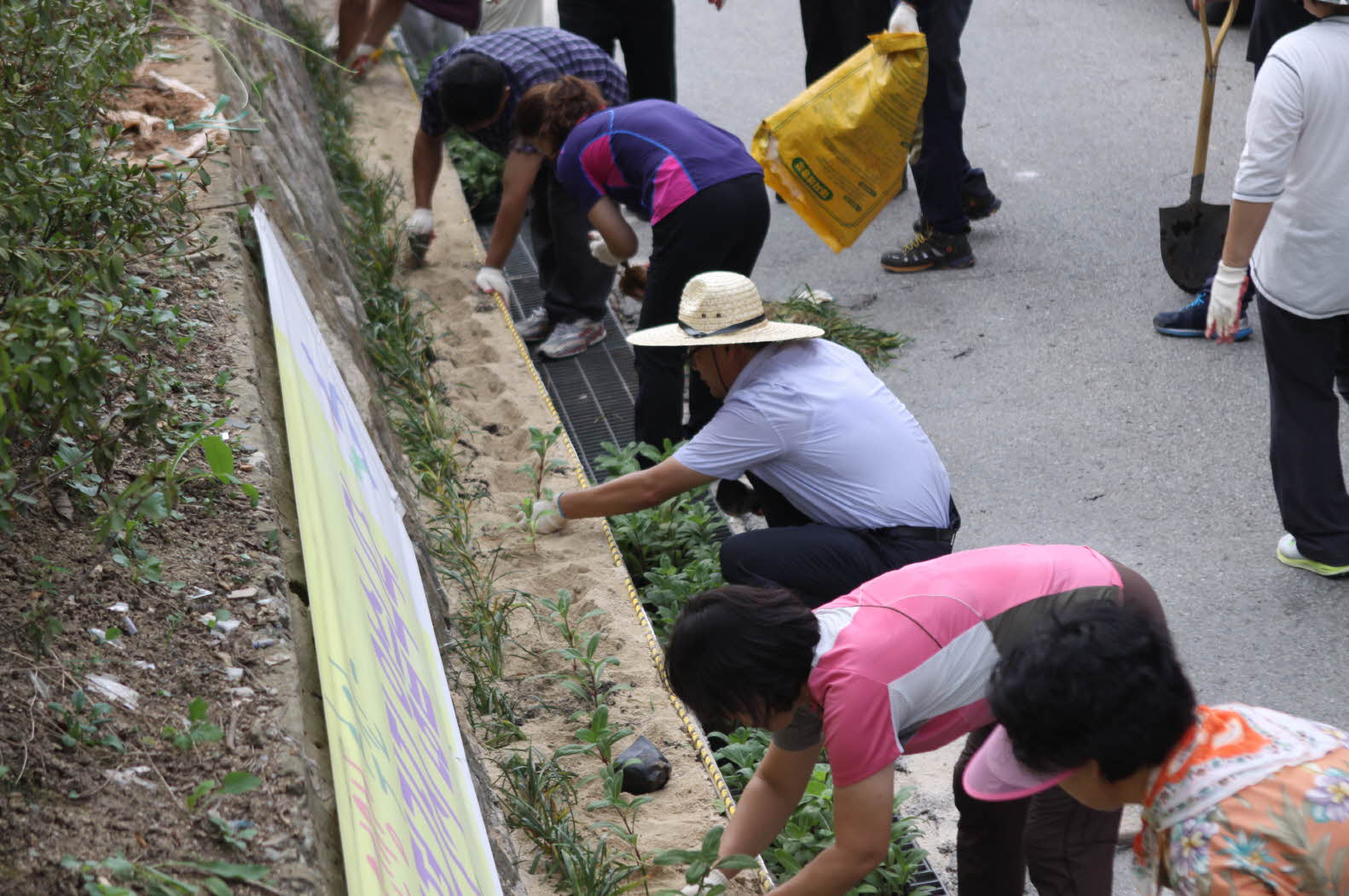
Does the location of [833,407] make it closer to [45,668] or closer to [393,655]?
[393,655]

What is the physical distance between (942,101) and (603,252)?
68.7 inches

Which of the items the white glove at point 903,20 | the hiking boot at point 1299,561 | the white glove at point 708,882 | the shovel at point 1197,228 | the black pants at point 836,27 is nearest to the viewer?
the white glove at point 708,882

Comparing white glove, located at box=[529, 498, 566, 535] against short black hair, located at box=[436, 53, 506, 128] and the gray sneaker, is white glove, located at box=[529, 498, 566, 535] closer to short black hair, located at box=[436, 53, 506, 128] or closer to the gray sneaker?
the gray sneaker

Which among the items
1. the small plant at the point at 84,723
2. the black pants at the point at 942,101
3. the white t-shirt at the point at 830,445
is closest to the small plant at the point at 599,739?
the white t-shirt at the point at 830,445

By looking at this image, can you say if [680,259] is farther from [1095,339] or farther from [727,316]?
[1095,339]

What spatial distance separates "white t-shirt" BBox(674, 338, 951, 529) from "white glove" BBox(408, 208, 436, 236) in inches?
119

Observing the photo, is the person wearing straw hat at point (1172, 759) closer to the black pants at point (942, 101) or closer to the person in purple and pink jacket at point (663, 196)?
the person in purple and pink jacket at point (663, 196)

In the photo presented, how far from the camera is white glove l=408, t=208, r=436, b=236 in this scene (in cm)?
598

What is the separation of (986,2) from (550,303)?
4855 mm

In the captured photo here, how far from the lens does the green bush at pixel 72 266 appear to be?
1746 millimetres

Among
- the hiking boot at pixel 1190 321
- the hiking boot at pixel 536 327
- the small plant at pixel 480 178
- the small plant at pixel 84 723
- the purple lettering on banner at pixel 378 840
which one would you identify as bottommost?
the hiking boot at pixel 536 327

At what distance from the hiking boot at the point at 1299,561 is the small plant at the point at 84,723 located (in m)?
3.29

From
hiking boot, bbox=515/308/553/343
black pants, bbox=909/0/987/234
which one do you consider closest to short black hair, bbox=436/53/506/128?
hiking boot, bbox=515/308/553/343

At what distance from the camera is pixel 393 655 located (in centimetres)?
239
